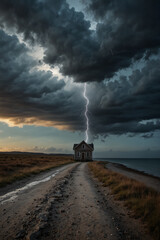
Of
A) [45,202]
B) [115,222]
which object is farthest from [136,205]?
[45,202]

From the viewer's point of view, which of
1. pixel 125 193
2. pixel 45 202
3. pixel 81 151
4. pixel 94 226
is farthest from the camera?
pixel 81 151

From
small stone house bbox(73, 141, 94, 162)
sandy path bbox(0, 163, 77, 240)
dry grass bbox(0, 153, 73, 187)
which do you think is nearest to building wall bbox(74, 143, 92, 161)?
small stone house bbox(73, 141, 94, 162)

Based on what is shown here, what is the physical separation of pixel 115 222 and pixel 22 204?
13.6 feet

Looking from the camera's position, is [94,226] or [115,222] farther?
[115,222]

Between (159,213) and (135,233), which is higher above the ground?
(159,213)

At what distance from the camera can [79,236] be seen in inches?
164

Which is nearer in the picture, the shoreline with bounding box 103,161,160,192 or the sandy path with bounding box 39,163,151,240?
the sandy path with bounding box 39,163,151,240

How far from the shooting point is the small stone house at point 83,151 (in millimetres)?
65812

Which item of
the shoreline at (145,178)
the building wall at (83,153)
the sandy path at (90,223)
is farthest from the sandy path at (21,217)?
the building wall at (83,153)

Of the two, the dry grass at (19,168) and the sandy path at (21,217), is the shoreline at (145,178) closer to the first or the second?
the sandy path at (21,217)

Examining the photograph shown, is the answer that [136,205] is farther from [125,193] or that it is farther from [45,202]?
[45,202]

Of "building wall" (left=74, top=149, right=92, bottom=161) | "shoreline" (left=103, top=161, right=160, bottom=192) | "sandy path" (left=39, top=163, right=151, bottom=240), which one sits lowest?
"shoreline" (left=103, top=161, right=160, bottom=192)

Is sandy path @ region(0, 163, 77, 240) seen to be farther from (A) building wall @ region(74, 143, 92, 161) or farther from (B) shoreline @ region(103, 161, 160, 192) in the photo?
(A) building wall @ region(74, 143, 92, 161)

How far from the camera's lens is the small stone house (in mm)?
65812
